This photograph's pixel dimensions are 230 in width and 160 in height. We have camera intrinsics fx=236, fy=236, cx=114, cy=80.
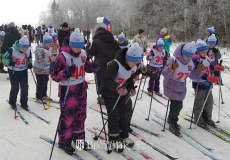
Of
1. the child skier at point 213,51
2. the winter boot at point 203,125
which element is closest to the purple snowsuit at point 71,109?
the winter boot at point 203,125

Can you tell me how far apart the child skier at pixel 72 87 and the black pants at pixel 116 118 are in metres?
0.43

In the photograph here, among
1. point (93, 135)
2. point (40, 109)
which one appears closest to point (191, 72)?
point (93, 135)

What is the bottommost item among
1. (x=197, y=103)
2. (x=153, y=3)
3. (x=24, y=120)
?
(x=24, y=120)

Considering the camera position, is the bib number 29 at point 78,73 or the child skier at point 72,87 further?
the bib number 29 at point 78,73

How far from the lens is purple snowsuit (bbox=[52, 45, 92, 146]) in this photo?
3471 millimetres

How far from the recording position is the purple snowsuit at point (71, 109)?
3.47m

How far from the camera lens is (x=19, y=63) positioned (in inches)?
212

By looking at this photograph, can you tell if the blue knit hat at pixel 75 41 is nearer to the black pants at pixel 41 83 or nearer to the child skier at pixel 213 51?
the black pants at pixel 41 83

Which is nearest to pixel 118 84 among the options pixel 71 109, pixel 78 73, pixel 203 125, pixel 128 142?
pixel 78 73

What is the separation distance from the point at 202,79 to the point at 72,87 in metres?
2.81

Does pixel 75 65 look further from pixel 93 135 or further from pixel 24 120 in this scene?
pixel 24 120

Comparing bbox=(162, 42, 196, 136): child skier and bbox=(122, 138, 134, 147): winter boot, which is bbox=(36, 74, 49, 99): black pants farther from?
bbox=(162, 42, 196, 136): child skier

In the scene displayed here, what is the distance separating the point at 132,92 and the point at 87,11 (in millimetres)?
50931

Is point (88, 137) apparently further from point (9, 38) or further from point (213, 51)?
point (9, 38)
